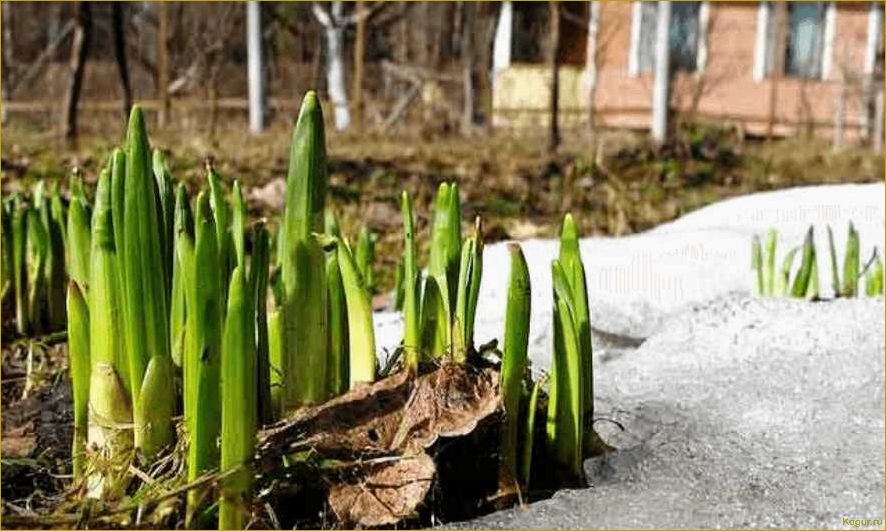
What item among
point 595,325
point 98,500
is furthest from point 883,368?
point 98,500

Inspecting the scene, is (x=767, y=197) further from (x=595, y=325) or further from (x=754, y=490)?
(x=754, y=490)

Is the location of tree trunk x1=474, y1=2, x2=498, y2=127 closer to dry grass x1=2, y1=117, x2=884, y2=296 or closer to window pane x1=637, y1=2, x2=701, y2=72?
dry grass x1=2, y1=117, x2=884, y2=296

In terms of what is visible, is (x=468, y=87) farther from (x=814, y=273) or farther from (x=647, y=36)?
(x=814, y=273)

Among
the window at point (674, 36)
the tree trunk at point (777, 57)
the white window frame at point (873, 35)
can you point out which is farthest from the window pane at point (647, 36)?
the white window frame at point (873, 35)

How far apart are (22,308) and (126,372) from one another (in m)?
0.89

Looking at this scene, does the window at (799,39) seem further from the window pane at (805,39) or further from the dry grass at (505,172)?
the dry grass at (505,172)

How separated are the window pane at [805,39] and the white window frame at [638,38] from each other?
117 centimetres

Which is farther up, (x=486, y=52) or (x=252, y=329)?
(x=486, y=52)

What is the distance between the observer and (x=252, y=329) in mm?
698

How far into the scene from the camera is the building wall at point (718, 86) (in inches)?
452

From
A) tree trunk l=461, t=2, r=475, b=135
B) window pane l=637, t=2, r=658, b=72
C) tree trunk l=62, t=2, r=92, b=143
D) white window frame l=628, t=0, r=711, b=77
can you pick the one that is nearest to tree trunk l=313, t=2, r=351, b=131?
tree trunk l=461, t=2, r=475, b=135

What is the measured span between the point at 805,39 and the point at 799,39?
0.08m

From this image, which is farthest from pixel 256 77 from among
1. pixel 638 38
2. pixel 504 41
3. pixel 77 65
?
pixel 638 38

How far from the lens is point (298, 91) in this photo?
1312 centimetres
